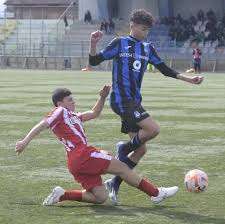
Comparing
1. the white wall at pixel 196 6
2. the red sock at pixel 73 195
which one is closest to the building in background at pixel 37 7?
the white wall at pixel 196 6

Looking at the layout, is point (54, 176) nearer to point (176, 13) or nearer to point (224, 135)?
point (224, 135)

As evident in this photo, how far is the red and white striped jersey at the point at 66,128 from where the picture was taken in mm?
6789

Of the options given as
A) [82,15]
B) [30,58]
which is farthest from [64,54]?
[82,15]

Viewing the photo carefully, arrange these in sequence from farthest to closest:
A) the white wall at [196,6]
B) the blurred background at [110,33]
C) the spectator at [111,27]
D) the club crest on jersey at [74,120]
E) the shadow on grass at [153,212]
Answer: the white wall at [196,6]
the spectator at [111,27]
the blurred background at [110,33]
the club crest on jersey at [74,120]
the shadow on grass at [153,212]

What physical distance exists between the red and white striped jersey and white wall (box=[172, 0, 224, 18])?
54.0 metres

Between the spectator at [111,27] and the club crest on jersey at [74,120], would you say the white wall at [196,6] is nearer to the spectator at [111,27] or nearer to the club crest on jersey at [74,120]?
the spectator at [111,27]

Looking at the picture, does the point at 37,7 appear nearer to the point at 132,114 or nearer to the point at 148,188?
the point at 132,114

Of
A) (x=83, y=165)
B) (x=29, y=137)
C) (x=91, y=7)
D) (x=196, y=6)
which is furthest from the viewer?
(x=196, y=6)

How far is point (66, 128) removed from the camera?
6.83m

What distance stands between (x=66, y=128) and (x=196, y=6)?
179ft

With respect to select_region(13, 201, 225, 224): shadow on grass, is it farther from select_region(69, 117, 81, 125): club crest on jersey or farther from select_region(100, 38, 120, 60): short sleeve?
select_region(100, 38, 120, 60): short sleeve

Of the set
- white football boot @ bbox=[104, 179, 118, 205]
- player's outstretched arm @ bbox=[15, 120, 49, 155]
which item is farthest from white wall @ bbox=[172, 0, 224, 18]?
player's outstretched arm @ bbox=[15, 120, 49, 155]

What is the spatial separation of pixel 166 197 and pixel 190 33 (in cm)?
4649

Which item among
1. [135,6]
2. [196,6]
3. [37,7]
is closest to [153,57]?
[135,6]
